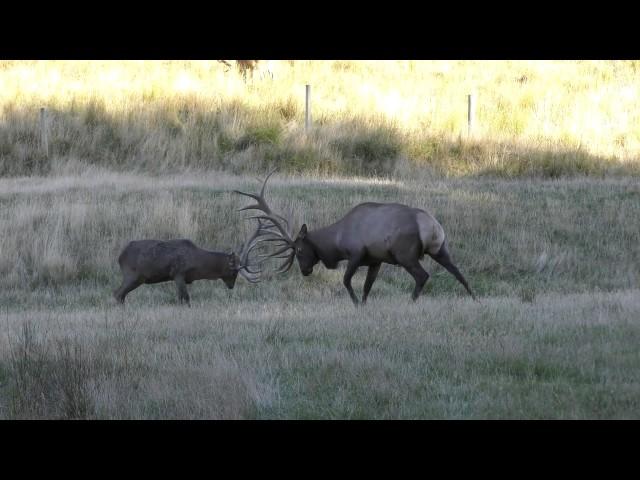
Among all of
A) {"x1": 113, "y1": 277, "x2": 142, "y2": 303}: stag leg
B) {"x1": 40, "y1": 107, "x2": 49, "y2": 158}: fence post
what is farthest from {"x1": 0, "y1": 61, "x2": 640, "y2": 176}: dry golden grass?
{"x1": 113, "y1": 277, "x2": 142, "y2": 303}: stag leg

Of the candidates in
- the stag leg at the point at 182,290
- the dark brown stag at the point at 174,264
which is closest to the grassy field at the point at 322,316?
the stag leg at the point at 182,290

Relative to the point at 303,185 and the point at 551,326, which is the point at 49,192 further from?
the point at 551,326

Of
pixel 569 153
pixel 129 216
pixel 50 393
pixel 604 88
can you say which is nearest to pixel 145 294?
pixel 129 216

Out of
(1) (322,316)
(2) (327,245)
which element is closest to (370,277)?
(2) (327,245)

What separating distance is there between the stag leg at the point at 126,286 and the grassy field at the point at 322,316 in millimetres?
219

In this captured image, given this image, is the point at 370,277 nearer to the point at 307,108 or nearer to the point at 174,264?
the point at 174,264

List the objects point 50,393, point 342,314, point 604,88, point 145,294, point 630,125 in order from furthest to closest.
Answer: point 604,88
point 630,125
point 145,294
point 342,314
point 50,393

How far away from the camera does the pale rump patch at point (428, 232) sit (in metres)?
11.7

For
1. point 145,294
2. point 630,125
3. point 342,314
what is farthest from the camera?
point 630,125

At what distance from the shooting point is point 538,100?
27531 millimetres

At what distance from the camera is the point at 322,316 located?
10.6 metres

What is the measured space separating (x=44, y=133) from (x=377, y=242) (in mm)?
13512

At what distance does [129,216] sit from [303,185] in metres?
3.64

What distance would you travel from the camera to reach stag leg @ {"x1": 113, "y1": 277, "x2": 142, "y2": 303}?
495 inches
